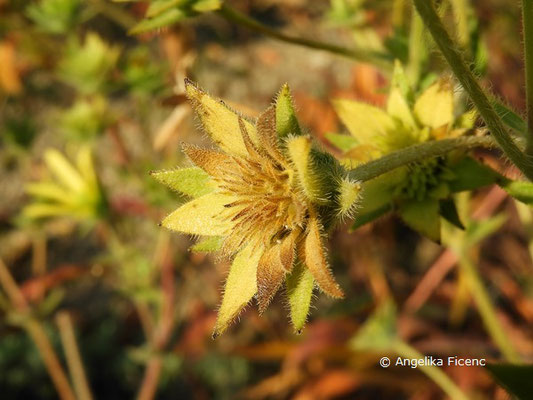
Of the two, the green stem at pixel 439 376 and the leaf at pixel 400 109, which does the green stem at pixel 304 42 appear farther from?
the green stem at pixel 439 376

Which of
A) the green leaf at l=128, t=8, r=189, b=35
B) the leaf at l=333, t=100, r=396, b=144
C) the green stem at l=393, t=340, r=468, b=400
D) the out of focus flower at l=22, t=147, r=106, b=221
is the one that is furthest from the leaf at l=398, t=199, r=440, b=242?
the out of focus flower at l=22, t=147, r=106, b=221

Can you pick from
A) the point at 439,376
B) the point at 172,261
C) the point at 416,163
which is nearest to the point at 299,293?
the point at 416,163

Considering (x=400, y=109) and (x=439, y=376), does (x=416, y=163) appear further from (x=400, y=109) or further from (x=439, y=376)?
(x=439, y=376)

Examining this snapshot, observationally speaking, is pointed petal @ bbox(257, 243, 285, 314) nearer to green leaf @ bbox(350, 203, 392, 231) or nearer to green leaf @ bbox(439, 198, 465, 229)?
green leaf @ bbox(350, 203, 392, 231)

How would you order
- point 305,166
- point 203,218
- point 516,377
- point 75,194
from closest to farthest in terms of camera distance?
point 516,377, point 305,166, point 203,218, point 75,194

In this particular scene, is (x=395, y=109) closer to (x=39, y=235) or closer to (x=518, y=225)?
(x=518, y=225)

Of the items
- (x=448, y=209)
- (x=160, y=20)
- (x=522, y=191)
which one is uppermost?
(x=160, y=20)

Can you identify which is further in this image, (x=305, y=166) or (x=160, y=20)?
(x=160, y=20)
